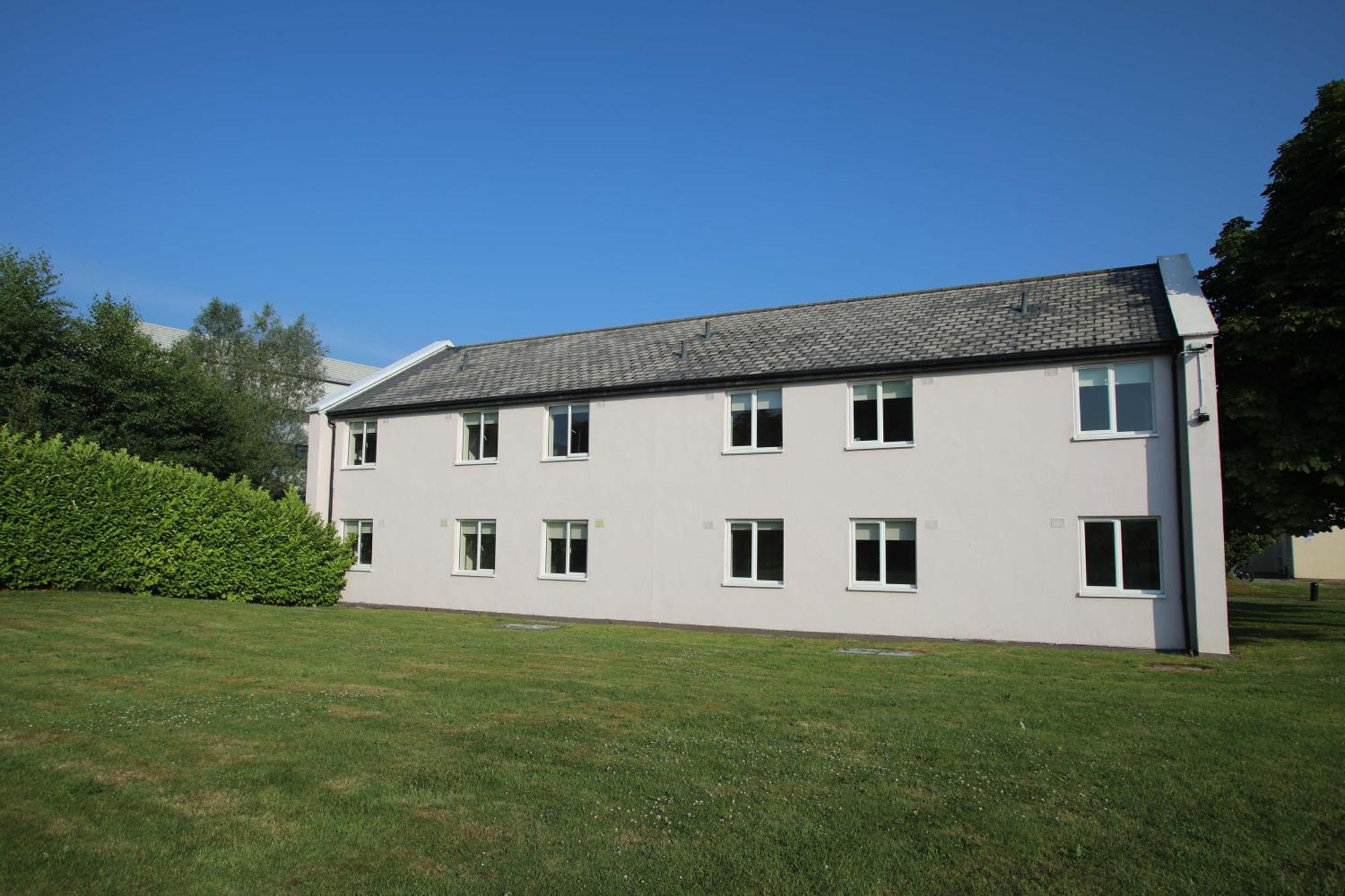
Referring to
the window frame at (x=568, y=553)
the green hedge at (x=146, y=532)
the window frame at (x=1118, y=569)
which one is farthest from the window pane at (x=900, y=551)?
the green hedge at (x=146, y=532)

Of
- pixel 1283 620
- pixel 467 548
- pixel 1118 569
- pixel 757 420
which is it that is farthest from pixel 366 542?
pixel 1283 620

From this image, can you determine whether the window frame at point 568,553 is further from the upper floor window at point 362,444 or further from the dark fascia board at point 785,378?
the upper floor window at point 362,444

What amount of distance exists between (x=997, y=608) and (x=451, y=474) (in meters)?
15.4

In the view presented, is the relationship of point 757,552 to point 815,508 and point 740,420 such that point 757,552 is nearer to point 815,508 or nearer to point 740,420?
point 815,508

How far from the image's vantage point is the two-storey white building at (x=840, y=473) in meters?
→ 18.3

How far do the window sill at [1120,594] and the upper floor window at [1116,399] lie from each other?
10.1ft

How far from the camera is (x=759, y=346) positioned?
79.0 feet

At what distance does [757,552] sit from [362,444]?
45.9ft

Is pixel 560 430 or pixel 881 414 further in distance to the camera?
pixel 560 430

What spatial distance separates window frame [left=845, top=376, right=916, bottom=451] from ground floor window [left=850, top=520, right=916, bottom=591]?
1.65 meters

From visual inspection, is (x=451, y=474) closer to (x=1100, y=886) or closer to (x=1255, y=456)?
(x=1255, y=456)

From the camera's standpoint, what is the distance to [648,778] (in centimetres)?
724

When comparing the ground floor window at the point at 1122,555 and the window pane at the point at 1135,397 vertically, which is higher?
the window pane at the point at 1135,397

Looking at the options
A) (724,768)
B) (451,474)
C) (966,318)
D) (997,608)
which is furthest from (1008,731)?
(451,474)
